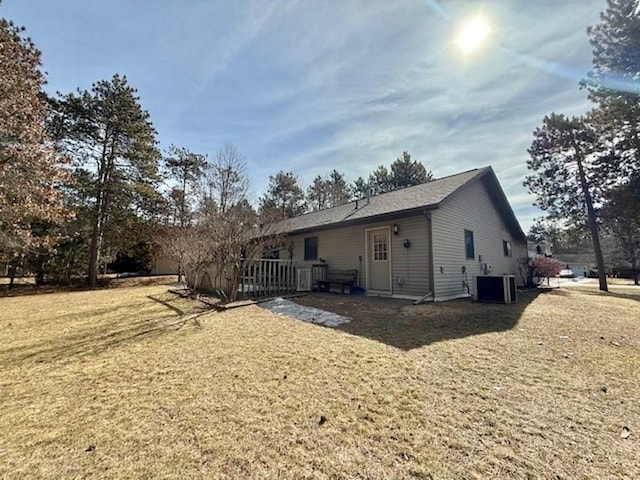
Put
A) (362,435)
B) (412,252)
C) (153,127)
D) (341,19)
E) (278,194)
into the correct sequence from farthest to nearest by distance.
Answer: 1. (278,194)
2. (153,127)
3. (412,252)
4. (341,19)
5. (362,435)

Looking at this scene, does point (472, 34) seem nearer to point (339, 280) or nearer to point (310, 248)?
point (339, 280)

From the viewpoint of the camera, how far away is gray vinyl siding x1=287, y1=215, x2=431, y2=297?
8.77 metres

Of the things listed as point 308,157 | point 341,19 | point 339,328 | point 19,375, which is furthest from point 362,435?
point 308,157

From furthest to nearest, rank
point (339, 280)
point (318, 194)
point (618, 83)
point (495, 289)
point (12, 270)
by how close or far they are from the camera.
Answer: point (318, 194)
point (618, 83)
point (12, 270)
point (339, 280)
point (495, 289)

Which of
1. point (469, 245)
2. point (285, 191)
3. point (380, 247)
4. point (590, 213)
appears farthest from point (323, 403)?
point (285, 191)

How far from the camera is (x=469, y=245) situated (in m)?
10.8

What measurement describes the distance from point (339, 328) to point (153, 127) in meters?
17.7

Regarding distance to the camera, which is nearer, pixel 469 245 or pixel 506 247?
pixel 469 245

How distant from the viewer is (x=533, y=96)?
976 cm

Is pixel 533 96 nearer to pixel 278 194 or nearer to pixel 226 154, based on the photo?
pixel 226 154

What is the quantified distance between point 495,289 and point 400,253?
288 centimetres

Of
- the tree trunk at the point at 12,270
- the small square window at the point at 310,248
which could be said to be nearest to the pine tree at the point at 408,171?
the small square window at the point at 310,248

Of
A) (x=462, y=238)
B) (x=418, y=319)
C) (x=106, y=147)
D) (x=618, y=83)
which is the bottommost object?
(x=418, y=319)

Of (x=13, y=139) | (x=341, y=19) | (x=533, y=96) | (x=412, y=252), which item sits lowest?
(x=412, y=252)
